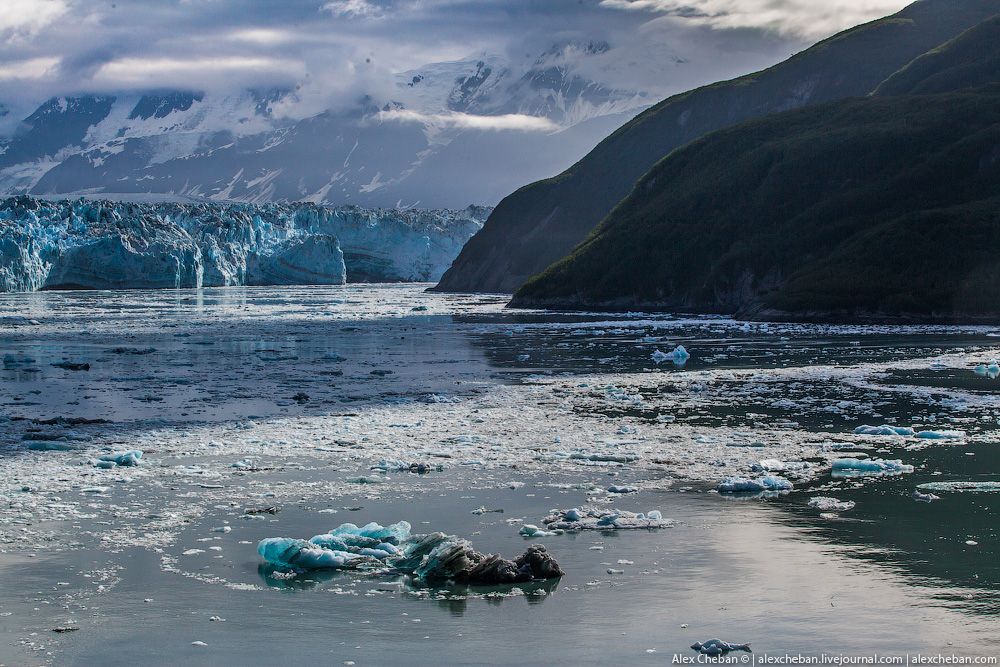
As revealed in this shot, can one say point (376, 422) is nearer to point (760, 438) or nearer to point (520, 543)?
point (760, 438)

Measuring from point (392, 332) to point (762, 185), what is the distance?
56067 millimetres

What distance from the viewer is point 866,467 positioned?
19.4 m

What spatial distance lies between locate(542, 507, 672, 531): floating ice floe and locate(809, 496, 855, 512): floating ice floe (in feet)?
7.68

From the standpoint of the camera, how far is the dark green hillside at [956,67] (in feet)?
402

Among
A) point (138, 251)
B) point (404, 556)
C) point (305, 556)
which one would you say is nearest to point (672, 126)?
point (138, 251)

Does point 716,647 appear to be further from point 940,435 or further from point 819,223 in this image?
point 819,223

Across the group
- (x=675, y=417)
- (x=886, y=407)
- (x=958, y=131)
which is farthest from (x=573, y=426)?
(x=958, y=131)

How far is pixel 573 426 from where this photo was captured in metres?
25.1

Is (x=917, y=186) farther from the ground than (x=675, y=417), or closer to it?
farther from the ground

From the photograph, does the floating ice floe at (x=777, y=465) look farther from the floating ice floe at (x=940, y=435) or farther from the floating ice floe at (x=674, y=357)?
the floating ice floe at (x=674, y=357)

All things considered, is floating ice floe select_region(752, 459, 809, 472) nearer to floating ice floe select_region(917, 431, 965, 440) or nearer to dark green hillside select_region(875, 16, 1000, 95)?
floating ice floe select_region(917, 431, 965, 440)

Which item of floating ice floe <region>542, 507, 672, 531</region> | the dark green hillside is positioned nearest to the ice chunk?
floating ice floe <region>542, 507, 672, 531</region>

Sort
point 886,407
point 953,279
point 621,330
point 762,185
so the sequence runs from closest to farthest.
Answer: point 886,407
point 621,330
point 953,279
point 762,185

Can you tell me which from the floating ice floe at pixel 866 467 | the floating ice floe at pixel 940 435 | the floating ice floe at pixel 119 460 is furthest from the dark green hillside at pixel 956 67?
the floating ice floe at pixel 119 460
